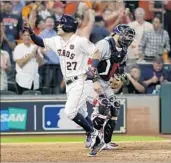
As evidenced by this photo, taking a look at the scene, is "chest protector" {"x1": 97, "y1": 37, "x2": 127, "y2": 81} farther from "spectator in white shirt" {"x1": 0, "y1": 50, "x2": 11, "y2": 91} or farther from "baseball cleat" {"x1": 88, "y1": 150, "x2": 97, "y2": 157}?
"spectator in white shirt" {"x1": 0, "y1": 50, "x2": 11, "y2": 91}

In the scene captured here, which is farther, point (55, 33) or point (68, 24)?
point (55, 33)

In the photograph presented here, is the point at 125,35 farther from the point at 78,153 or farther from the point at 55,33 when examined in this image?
the point at 55,33

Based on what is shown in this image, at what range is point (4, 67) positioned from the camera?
14.2 meters

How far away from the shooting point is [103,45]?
930 centimetres

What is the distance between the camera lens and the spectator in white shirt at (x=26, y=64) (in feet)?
46.8

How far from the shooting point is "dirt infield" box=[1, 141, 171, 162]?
8.62 meters

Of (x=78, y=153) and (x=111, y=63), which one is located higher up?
(x=111, y=63)

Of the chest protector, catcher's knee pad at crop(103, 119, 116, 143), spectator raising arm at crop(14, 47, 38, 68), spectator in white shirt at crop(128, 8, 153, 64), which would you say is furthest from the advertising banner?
the chest protector

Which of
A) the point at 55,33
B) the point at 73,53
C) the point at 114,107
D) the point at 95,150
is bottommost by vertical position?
the point at 95,150

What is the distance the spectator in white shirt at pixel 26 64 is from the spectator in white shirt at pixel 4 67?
0.74 ft

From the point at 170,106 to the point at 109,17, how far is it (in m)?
3.23

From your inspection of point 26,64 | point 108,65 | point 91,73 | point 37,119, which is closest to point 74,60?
point 108,65

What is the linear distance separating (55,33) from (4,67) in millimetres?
1746

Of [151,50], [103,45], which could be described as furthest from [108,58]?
[151,50]
